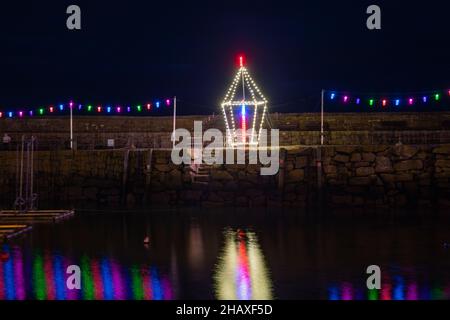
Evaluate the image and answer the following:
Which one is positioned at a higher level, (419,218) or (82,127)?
(82,127)

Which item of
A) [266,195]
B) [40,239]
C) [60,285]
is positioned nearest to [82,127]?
[266,195]

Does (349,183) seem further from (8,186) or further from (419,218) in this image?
(8,186)

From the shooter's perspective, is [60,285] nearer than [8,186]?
Yes

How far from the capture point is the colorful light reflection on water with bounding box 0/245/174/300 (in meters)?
12.7

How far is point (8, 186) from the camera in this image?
29469 mm

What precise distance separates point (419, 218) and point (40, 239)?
1174 cm

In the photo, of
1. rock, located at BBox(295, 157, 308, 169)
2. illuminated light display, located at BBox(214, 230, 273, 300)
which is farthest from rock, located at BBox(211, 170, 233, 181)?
illuminated light display, located at BBox(214, 230, 273, 300)

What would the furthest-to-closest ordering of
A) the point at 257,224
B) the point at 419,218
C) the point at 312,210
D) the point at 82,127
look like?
the point at 82,127
the point at 312,210
the point at 419,218
the point at 257,224

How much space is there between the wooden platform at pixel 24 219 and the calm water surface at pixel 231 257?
50 cm

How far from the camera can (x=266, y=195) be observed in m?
27.7

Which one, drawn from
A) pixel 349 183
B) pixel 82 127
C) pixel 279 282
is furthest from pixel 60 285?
pixel 82 127

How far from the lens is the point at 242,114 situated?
31.0 metres

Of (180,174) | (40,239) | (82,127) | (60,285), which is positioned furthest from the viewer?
(82,127)

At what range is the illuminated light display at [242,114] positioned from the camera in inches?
1196
